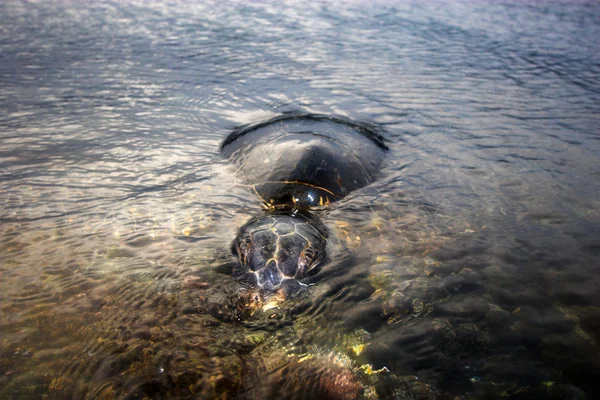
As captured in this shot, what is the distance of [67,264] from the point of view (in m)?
4.06

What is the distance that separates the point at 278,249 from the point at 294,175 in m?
1.58

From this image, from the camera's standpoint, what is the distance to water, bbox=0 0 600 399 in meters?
3.11

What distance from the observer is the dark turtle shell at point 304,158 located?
548 centimetres

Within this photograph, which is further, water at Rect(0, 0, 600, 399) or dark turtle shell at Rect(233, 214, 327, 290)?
dark turtle shell at Rect(233, 214, 327, 290)

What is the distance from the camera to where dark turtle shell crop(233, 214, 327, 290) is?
4.06m

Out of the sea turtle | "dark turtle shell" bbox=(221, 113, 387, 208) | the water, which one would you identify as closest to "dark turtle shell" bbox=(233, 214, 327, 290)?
the sea turtle

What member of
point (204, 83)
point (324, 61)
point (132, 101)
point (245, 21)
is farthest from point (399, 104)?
point (245, 21)

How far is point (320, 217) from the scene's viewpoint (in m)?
5.14

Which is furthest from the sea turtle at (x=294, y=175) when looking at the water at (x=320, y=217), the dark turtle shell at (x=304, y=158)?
the water at (x=320, y=217)

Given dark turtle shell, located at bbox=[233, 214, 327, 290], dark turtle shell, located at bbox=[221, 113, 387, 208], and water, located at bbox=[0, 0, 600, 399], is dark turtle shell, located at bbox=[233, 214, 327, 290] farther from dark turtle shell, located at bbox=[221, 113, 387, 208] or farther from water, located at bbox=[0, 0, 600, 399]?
dark turtle shell, located at bbox=[221, 113, 387, 208]

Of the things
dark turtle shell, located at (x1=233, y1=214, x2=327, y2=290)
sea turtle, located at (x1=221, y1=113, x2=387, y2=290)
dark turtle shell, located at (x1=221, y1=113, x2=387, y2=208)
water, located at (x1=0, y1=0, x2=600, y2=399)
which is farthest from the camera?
dark turtle shell, located at (x1=221, y1=113, x2=387, y2=208)

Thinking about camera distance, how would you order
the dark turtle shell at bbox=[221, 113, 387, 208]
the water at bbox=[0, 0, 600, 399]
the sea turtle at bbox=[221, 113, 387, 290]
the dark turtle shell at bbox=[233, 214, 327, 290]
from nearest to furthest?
the water at bbox=[0, 0, 600, 399]
the dark turtle shell at bbox=[233, 214, 327, 290]
the sea turtle at bbox=[221, 113, 387, 290]
the dark turtle shell at bbox=[221, 113, 387, 208]

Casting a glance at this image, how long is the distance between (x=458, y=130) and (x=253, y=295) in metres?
5.39

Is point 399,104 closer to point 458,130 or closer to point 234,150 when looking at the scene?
point 458,130
